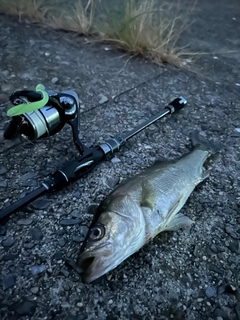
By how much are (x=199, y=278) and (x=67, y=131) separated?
1039mm

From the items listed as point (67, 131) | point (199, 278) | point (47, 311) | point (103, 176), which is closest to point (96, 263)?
point (47, 311)

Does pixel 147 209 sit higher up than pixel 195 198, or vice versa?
pixel 147 209

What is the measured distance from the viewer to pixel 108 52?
3.04 metres

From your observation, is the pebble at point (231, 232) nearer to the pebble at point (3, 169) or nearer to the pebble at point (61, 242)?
the pebble at point (61, 242)

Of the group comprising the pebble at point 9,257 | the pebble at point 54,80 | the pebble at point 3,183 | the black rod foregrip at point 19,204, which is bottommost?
the pebble at point 9,257

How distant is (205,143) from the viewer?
7.38 ft

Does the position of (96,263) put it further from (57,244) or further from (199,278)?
(199,278)

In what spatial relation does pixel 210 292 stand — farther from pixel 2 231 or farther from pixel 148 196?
pixel 2 231

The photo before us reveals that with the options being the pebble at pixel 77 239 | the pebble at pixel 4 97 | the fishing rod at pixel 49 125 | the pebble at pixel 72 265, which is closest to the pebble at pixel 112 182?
the fishing rod at pixel 49 125

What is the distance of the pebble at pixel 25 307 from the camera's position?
4.39 feet

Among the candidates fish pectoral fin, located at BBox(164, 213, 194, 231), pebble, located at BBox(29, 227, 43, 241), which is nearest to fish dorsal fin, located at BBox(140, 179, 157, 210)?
fish pectoral fin, located at BBox(164, 213, 194, 231)

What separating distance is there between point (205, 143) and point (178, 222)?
2.46 ft

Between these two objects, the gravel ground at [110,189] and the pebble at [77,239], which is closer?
the gravel ground at [110,189]

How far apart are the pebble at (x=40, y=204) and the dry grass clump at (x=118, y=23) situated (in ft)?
5.46
